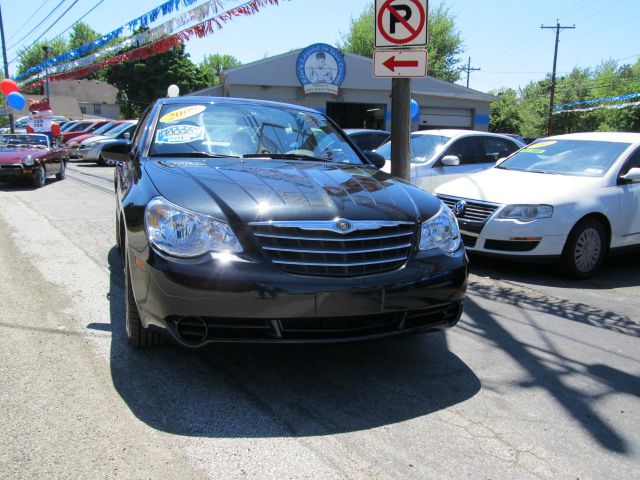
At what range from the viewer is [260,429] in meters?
2.59

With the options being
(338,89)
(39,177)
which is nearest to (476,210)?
(39,177)

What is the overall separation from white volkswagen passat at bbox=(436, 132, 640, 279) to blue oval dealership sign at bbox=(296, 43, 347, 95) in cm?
2078

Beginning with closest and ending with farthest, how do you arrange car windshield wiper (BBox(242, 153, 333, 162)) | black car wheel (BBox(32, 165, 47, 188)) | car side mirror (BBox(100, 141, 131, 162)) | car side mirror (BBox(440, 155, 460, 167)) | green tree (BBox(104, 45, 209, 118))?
car windshield wiper (BBox(242, 153, 333, 162)), car side mirror (BBox(100, 141, 131, 162)), car side mirror (BBox(440, 155, 460, 167)), black car wheel (BBox(32, 165, 47, 188)), green tree (BBox(104, 45, 209, 118))

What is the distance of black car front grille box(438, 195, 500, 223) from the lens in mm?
5816

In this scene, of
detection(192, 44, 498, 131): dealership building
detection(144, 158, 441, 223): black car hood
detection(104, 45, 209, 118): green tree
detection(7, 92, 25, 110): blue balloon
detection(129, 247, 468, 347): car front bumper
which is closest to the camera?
detection(129, 247, 468, 347): car front bumper

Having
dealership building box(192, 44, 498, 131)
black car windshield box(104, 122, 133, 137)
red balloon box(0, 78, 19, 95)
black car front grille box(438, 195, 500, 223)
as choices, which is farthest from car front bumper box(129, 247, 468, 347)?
red balloon box(0, 78, 19, 95)

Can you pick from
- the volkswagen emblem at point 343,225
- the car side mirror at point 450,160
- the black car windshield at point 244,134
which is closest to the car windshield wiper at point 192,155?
the black car windshield at point 244,134

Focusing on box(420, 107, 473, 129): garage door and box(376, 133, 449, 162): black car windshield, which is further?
box(420, 107, 473, 129): garage door

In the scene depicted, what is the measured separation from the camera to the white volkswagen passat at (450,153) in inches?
336

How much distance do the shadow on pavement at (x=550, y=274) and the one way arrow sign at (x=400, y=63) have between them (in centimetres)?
218

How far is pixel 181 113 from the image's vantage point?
14.0 ft

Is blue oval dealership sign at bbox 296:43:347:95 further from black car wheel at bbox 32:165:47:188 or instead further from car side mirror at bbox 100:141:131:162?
car side mirror at bbox 100:141:131:162

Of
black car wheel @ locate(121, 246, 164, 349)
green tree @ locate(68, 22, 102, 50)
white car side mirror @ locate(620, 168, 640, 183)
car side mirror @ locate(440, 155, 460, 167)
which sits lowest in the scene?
black car wheel @ locate(121, 246, 164, 349)

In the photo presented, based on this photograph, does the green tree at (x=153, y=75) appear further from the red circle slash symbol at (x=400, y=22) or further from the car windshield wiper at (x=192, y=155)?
the car windshield wiper at (x=192, y=155)
